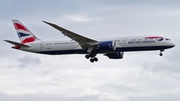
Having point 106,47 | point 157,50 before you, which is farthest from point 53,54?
point 157,50

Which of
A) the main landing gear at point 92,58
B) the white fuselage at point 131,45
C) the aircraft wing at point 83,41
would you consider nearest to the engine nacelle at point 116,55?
the main landing gear at point 92,58

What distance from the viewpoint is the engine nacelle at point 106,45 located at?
85188mm

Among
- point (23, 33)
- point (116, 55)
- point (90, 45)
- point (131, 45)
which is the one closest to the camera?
point (131, 45)

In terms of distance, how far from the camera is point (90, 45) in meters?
87.5

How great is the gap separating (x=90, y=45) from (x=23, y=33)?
14674 millimetres

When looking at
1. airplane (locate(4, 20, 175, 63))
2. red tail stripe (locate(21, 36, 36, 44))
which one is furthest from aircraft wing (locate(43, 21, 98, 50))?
red tail stripe (locate(21, 36, 36, 44))

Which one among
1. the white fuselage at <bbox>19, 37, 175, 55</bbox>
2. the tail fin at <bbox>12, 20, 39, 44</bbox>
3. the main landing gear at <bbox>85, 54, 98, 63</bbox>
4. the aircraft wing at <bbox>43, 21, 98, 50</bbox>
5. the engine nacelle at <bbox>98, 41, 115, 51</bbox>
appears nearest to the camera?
the white fuselage at <bbox>19, 37, 175, 55</bbox>

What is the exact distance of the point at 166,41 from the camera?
3361 inches

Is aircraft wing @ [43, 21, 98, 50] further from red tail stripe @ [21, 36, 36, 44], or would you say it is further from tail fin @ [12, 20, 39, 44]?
tail fin @ [12, 20, 39, 44]

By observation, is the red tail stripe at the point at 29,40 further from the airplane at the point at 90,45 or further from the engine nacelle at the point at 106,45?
the engine nacelle at the point at 106,45

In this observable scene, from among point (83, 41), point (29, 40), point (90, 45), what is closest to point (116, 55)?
point (90, 45)

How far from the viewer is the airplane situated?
84.9m

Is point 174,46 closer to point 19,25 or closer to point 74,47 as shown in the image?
point 74,47

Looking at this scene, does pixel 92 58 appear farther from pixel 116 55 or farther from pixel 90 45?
pixel 116 55
